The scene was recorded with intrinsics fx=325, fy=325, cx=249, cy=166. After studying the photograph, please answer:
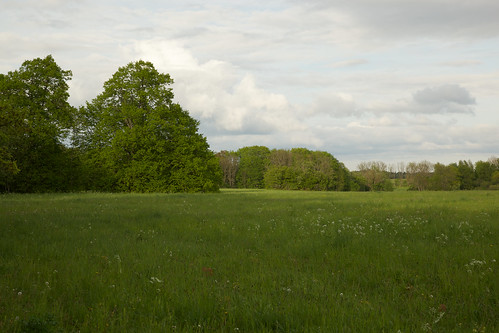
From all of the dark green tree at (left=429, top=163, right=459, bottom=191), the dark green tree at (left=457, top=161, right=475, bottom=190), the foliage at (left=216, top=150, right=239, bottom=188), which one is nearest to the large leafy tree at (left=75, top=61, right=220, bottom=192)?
the foliage at (left=216, top=150, right=239, bottom=188)

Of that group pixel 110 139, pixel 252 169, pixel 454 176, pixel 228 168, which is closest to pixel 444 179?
pixel 454 176

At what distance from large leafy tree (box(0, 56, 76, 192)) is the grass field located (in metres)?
29.0

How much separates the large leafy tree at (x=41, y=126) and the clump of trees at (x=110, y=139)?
9cm

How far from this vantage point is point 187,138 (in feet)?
155

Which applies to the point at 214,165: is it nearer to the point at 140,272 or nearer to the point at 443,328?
the point at 140,272

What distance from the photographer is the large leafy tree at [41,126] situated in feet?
116

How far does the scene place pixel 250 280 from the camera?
6.29 meters

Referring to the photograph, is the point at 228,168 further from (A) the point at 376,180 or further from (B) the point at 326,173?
(A) the point at 376,180

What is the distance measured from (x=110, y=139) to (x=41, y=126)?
9289mm

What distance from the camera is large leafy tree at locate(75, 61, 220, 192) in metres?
43.5

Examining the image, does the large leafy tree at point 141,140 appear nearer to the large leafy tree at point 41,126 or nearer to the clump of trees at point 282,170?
the large leafy tree at point 41,126

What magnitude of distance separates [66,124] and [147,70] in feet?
44.5

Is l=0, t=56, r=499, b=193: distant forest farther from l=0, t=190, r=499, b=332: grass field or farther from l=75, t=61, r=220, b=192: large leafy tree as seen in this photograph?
l=0, t=190, r=499, b=332: grass field

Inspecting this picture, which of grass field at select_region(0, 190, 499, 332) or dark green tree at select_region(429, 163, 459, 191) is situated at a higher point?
dark green tree at select_region(429, 163, 459, 191)
